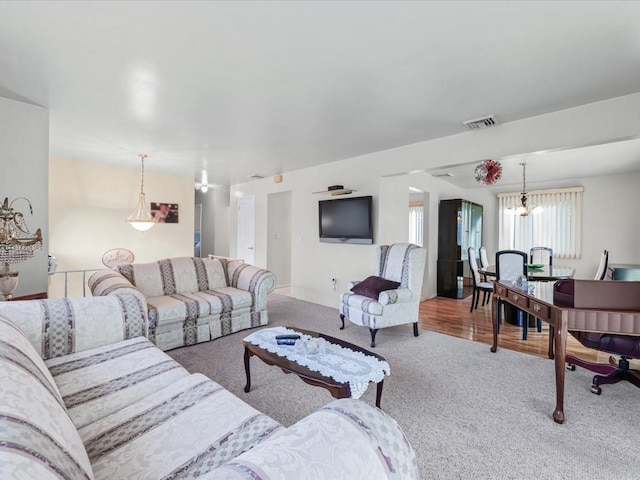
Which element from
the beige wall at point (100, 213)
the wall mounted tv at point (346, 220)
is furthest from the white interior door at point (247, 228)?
the wall mounted tv at point (346, 220)

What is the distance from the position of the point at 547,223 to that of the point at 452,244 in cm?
235

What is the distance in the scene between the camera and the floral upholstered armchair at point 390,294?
131 inches

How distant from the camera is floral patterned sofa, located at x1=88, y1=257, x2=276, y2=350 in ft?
10.2

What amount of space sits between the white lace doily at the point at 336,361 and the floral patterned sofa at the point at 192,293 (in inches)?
52.3

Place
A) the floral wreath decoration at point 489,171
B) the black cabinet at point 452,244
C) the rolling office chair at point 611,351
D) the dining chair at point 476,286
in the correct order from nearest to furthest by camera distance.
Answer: the rolling office chair at point 611,351 → the floral wreath decoration at point 489,171 → the dining chair at point 476,286 → the black cabinet at point 452,244

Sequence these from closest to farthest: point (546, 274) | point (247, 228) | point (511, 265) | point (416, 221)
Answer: point (511, 265), point (546, 274), point (247, 228), point (416, 221)

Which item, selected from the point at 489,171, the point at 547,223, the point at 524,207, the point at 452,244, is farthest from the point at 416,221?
the point at 489,171

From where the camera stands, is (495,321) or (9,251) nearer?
(9,251)

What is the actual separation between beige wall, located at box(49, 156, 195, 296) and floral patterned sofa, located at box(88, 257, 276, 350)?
2.01 meters

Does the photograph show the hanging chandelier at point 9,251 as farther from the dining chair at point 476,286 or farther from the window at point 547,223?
the window at point 547,223

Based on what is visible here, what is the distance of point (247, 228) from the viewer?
263 inches

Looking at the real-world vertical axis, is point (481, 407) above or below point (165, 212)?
below

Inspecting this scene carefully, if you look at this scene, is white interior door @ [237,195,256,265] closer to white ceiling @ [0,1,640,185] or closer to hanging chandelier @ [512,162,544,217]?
white ceiling @ [0,1,640,185]

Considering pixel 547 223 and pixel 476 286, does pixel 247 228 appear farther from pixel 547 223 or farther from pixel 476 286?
pixel 547 223
